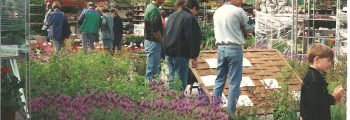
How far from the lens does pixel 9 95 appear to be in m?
5.52

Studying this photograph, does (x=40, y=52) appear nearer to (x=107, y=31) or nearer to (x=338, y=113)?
(x=107, y=31)

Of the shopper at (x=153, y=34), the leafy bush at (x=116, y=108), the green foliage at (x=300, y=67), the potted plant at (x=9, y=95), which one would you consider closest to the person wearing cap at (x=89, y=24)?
the green foliage at (x=300, y=67)

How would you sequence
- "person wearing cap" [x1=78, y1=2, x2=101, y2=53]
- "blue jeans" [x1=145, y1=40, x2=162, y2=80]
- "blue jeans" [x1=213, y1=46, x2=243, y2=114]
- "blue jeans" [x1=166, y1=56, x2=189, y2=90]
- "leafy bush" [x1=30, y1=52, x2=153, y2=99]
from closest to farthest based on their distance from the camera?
"leafy bush" [x1=30, y1=52, x2=153, y2=99]
"blue jeans" [x1=213, y1=46, x2=243, y2=114]
"blue jeans" [x1=166, y1=56, x2=189, y2=90]
"blue jeans" [x1=145, y1=40, x2=162, y2=80]
"person wearing cap" [x1=78, y1=2, x2=101, y2=53]

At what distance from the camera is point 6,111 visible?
5574 millimetres

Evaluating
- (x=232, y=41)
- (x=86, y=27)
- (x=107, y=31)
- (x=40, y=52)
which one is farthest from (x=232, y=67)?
(x=107, y=31)

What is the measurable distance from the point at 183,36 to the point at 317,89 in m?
3.73

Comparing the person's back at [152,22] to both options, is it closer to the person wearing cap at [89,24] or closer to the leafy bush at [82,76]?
the leafy bush at [82,76]

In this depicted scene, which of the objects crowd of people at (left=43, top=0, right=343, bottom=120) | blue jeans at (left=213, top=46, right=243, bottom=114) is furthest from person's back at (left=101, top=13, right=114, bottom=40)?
blue jeans at (left=213, top=46, right=243, bottom=114)

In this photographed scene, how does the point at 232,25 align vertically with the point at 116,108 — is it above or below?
above

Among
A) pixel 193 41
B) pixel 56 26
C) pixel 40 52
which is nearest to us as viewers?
pixel 193 41

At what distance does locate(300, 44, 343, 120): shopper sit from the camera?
4.78m

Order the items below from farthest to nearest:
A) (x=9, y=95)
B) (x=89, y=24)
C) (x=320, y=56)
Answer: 1. (x=89, y=24)
2. (x=9, y=95)
3. (x=320, y=56)

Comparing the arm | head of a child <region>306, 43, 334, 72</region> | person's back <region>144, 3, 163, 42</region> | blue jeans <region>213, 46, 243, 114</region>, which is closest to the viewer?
head of a child <region>306, 43, 334, 72</region>

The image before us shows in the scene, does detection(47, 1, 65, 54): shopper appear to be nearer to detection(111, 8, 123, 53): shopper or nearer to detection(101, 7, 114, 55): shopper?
detection(101, 7, 114, 55): shopper
